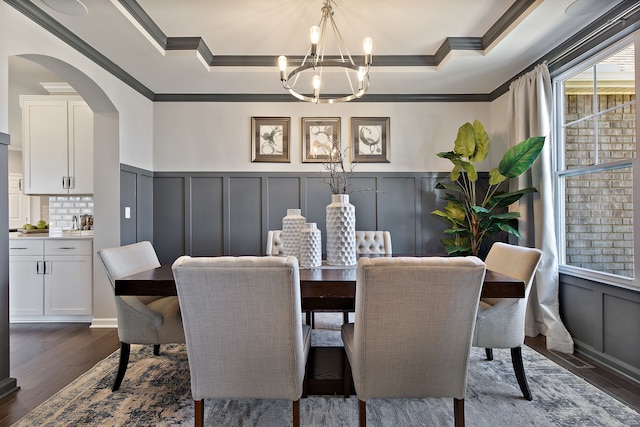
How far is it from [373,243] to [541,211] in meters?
1.50

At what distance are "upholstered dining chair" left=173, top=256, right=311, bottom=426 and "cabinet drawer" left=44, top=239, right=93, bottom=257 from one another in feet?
8.79

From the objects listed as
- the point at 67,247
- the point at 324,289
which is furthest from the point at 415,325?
the point at 67,247

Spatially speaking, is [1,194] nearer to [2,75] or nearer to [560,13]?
[2,75]

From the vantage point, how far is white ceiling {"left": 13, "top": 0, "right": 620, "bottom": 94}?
2410 mm

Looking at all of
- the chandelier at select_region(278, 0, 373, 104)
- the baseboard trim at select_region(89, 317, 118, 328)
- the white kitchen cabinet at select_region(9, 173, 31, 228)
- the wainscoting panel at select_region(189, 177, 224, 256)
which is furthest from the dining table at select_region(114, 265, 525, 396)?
the white kitchen cabinet at select_region(9, 173, 31, 228)

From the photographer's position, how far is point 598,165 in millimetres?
2562

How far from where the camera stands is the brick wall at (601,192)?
2.38m

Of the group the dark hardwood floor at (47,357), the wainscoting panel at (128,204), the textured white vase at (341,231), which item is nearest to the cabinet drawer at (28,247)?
the dark hardwood floor at (47,357)

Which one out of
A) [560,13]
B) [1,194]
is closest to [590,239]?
[560,13]

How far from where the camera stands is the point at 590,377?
2244 mm

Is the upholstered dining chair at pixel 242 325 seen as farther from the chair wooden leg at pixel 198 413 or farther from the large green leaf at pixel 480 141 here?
the large green leaf at pixel 480 141

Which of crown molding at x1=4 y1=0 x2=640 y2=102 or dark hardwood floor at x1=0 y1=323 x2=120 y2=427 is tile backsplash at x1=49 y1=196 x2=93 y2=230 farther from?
crown molding at x1=4 y1=0 x2=640 y2=102

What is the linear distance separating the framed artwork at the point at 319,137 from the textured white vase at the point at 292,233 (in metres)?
1.90

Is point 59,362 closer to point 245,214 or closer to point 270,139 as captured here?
point 245,214
